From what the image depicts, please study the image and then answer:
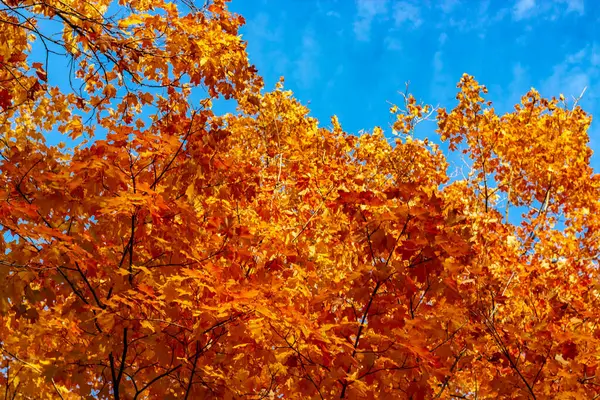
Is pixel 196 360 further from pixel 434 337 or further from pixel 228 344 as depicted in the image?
pixel 434 337

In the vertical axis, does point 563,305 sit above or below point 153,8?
below

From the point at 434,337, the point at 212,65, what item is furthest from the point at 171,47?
the point at 434,337

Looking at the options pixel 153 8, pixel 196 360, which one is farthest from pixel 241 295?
pixel 153 8

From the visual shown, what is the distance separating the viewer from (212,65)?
17.5 feet

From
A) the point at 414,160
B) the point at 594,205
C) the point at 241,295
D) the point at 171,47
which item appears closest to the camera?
the point at 241,295

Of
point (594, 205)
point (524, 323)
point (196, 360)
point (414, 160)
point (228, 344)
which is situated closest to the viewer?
point (196, 360)

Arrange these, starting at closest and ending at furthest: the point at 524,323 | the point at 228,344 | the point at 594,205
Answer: the point at 228,344
the point at 524,323
the point at 594,205

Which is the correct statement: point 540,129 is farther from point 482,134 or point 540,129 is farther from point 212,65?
point 212,65

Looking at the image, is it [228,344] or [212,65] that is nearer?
[228,344]

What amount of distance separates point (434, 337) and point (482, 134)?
325 inches

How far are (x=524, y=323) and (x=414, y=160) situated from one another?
4489 mm

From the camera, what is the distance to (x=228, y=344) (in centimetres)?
444

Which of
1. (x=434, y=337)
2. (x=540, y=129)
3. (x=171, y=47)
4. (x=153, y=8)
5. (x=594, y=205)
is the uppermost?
(x=540, y=129)

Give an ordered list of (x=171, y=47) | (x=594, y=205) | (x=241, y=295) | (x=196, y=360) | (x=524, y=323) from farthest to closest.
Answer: (x=594, y=205)
(x=524, y=323)
(x=171, y=47)
(x=196, y=360)
(x=241, y=295)
